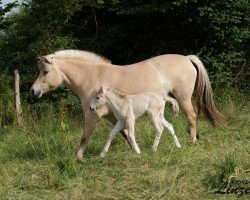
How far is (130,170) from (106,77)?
2136 mm

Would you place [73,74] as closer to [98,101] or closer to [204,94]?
[98,101]

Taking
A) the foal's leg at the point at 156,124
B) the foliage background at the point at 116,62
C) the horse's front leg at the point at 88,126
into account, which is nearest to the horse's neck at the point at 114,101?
the horse's front leg at the point at 88,126

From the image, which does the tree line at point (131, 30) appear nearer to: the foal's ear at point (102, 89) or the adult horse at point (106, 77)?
the adult horse at point (106, 77)

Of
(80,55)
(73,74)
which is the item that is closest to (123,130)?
(73,74)

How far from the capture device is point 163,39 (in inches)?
515

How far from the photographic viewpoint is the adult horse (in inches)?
289

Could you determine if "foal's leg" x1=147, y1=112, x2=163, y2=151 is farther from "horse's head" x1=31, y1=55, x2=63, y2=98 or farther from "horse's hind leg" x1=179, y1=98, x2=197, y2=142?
"horse's head" x1=31, y1=55, x2=63, y2=98

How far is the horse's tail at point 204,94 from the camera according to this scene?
26.9 ft

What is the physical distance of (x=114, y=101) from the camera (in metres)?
6.85

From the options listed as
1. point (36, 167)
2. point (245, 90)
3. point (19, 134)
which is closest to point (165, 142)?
point (36, 167)

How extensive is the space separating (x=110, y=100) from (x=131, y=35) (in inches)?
259

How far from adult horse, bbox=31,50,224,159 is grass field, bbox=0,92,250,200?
0.65 m

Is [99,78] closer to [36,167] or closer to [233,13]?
[36,167]

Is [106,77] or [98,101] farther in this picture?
[106,77]
